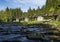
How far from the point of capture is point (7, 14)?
610 ft

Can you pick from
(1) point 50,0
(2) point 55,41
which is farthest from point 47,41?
(1) point 50,0

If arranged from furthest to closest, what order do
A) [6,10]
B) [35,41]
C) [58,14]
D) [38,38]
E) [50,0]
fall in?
[6,10] → [50,0] → [58,14] → [38,38] → [35,41]

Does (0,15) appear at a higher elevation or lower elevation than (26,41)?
higher

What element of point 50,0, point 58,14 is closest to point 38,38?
point 58,14

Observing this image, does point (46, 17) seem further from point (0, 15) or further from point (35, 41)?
point (0, 15)

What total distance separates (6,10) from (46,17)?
11188 centimetres

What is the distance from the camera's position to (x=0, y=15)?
184000mm

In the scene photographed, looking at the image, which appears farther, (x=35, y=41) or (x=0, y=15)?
(x=0, y=15)

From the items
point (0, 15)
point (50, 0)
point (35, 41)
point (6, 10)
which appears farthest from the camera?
point (6, 10)

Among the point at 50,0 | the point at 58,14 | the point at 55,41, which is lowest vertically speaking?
the point at 55,41

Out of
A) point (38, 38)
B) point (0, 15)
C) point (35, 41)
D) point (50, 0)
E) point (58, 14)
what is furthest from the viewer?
point (0, 15)

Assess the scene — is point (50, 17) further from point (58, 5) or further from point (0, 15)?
point (0, 15)

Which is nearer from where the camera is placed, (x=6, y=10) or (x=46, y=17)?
(x=46, y=17)

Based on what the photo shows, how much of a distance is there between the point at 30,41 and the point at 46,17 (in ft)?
241
